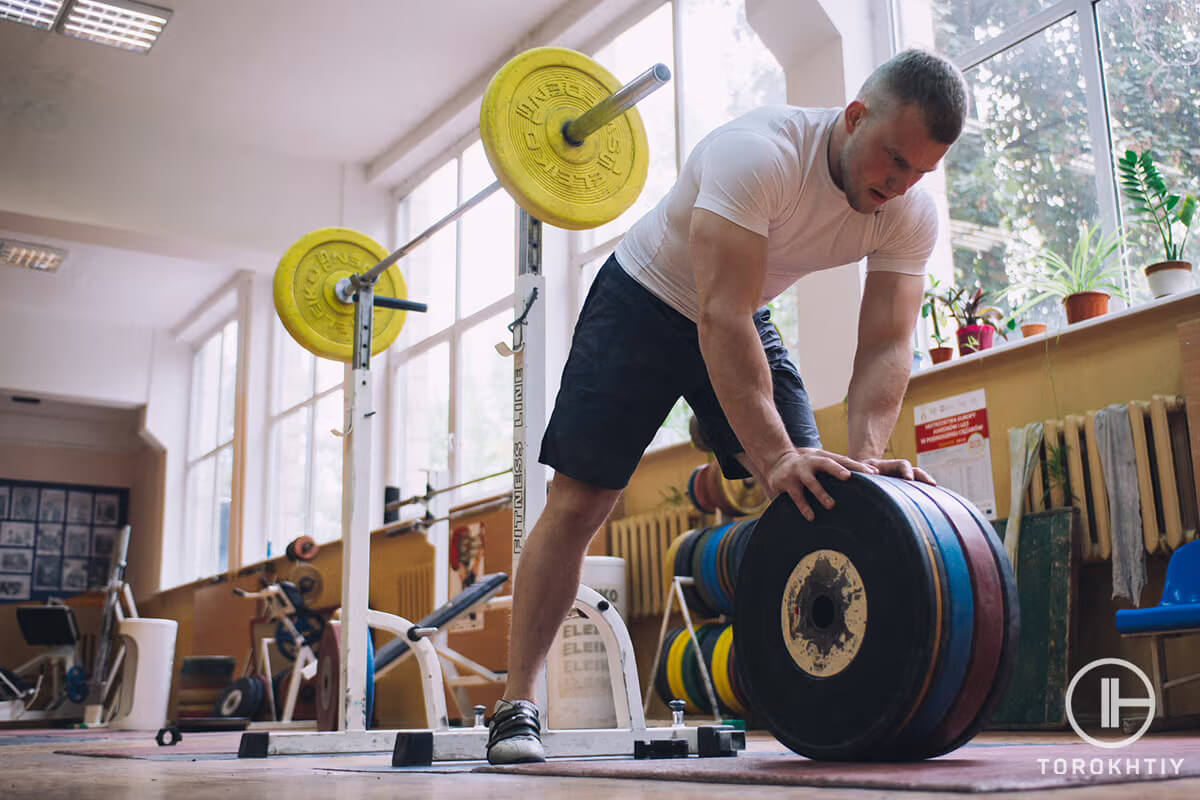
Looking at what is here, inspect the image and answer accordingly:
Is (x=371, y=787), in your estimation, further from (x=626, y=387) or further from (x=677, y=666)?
(x=677, y=666)

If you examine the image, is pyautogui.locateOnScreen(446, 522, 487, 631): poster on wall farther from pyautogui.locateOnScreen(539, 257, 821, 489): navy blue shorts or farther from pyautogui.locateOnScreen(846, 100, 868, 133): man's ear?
pyautogui.locateOnScreen(846, 100, 868, 133): man's ear

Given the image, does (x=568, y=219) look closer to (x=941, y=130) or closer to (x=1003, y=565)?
(x=941, y=130)

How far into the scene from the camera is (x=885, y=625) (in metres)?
1.34

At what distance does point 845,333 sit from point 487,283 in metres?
3.12

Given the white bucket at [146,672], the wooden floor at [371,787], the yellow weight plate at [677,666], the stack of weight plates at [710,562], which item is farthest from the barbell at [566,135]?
the white bucket at [146,672]

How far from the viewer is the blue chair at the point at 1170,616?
2750 millimetres

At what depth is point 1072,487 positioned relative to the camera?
3.41 meters

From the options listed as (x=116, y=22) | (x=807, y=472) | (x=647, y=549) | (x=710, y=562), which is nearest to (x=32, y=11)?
(x=116, y=22)

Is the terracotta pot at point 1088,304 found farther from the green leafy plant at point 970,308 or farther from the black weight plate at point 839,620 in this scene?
the black weight plate at point 839,620

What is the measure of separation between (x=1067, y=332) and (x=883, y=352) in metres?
1.99

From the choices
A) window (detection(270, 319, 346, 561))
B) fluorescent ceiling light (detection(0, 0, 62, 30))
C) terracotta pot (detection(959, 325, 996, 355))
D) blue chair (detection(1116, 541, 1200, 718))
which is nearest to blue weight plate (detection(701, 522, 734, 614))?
terracotta pot (detection(959, 325, 996, 355))

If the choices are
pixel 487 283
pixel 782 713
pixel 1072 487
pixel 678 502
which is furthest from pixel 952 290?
pixel 487 283

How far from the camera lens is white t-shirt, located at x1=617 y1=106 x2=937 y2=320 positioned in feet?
5.19

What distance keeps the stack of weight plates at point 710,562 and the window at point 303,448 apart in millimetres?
4548
